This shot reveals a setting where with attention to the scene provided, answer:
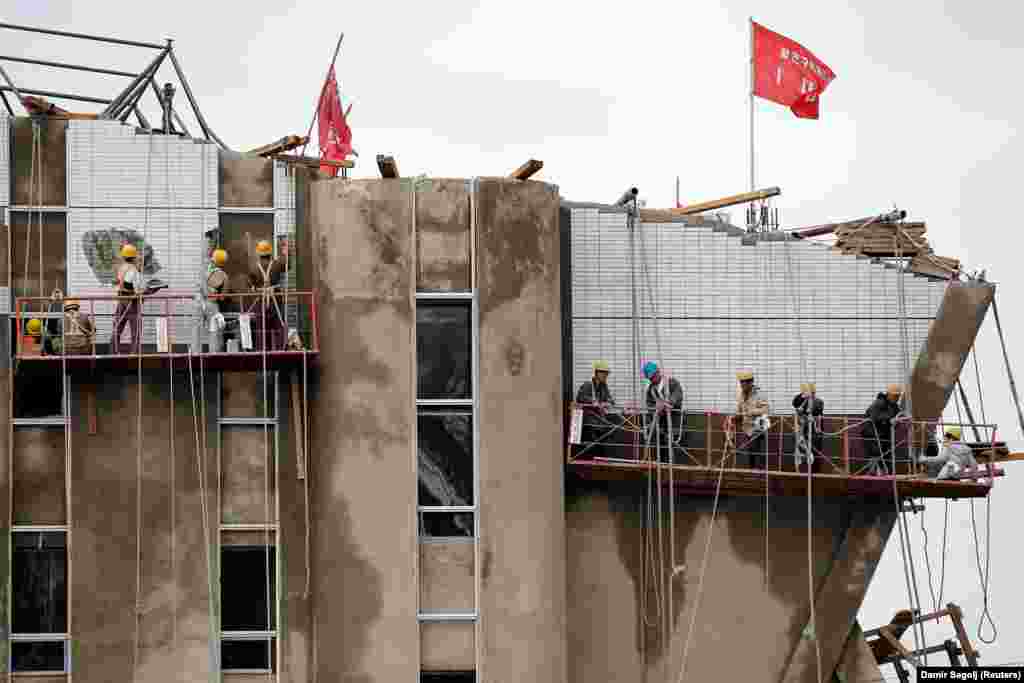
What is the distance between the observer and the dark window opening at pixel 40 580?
3130 centimetres

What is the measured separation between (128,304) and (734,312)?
12504 mm

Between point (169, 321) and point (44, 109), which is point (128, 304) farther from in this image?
point (44, 109)

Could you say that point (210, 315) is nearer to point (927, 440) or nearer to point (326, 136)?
point (326, 136)

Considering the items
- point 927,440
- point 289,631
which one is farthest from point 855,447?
point 289,631

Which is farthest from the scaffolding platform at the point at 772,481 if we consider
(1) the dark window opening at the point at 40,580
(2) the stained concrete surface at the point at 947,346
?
(1) the dark window opening at the point at 40,580

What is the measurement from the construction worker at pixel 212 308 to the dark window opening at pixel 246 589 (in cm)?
408

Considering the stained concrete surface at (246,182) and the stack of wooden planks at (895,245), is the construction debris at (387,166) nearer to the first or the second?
the stained concrete surface at (246,182)

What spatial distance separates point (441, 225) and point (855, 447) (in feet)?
32.8

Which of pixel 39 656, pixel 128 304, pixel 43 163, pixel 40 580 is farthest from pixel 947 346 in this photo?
pixel 39 656

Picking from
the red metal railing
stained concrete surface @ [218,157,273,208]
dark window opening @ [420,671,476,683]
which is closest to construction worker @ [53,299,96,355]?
the red metal railing

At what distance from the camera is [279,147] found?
3259 centimetres

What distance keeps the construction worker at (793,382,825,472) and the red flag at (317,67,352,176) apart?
39.8ft

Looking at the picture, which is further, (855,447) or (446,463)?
(855,447)

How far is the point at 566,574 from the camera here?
33.1 metres
